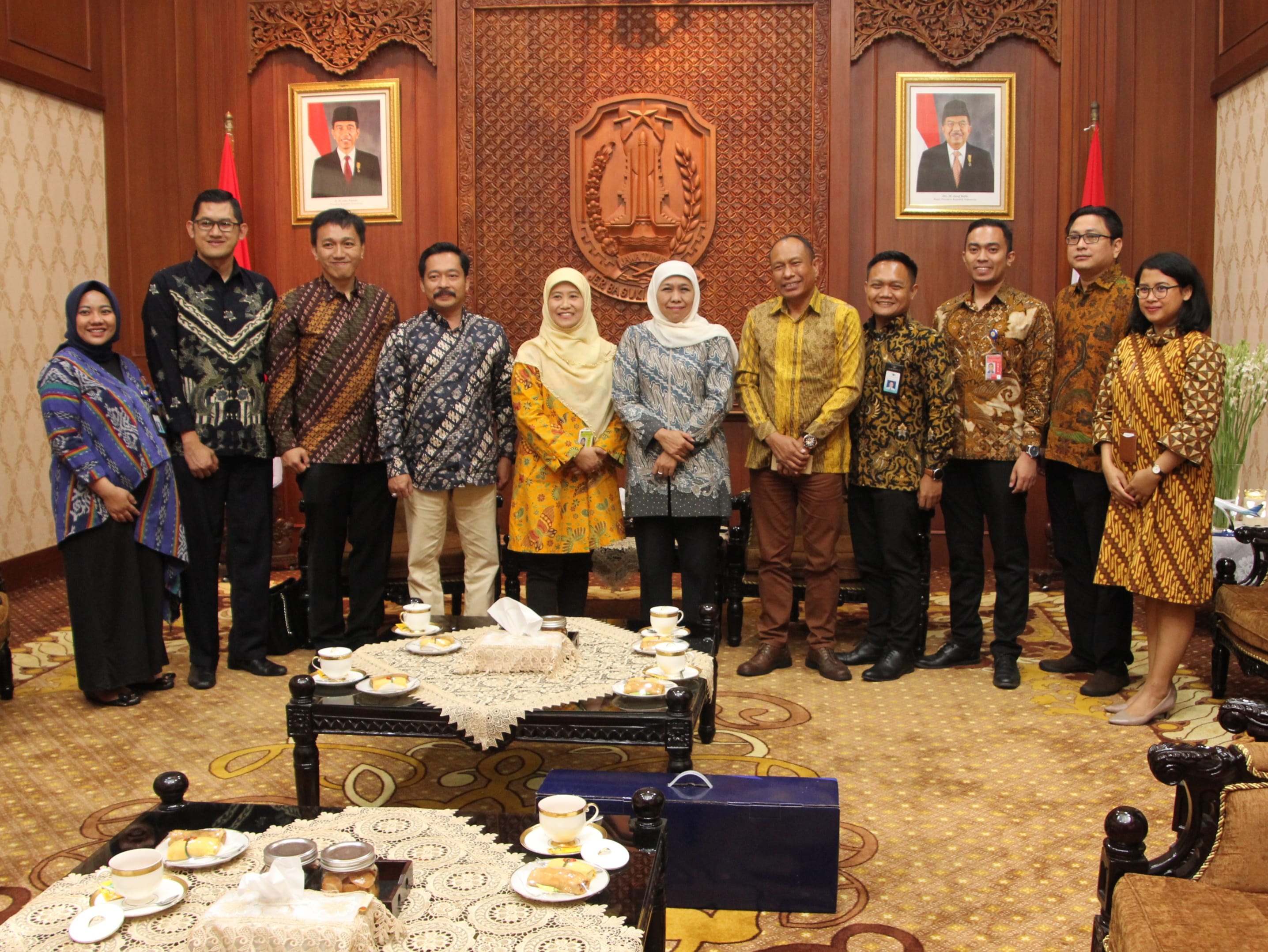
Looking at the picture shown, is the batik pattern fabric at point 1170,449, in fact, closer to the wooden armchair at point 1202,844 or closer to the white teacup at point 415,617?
the wooden armchair at point 1202,844

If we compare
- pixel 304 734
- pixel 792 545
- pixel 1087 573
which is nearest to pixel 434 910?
pixel 304 734

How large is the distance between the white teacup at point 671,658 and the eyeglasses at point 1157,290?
1850 mm

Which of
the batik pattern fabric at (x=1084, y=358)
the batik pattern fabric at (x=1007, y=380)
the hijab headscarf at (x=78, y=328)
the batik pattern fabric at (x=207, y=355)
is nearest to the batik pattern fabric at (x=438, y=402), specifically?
the batik pattern fabric at (x=207, y=355)

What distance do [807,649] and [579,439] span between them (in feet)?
4.19

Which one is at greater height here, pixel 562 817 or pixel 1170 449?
pixel 1170 449

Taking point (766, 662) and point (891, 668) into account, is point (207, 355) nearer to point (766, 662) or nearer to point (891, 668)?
point (766, 662)

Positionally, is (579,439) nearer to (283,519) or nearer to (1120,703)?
(1120,703)

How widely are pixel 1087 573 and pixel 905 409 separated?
0.93 metres

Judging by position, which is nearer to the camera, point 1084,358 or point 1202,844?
point 1202,844

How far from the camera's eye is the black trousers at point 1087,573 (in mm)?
3951

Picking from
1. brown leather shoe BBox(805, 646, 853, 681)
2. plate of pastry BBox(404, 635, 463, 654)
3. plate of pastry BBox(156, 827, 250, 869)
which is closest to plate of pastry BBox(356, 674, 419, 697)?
plate of pastry BBox(404, 635, 463, 654)

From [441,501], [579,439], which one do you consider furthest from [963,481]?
[441,501]

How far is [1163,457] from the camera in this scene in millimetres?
3416

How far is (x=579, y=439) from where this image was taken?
408 centimetres
